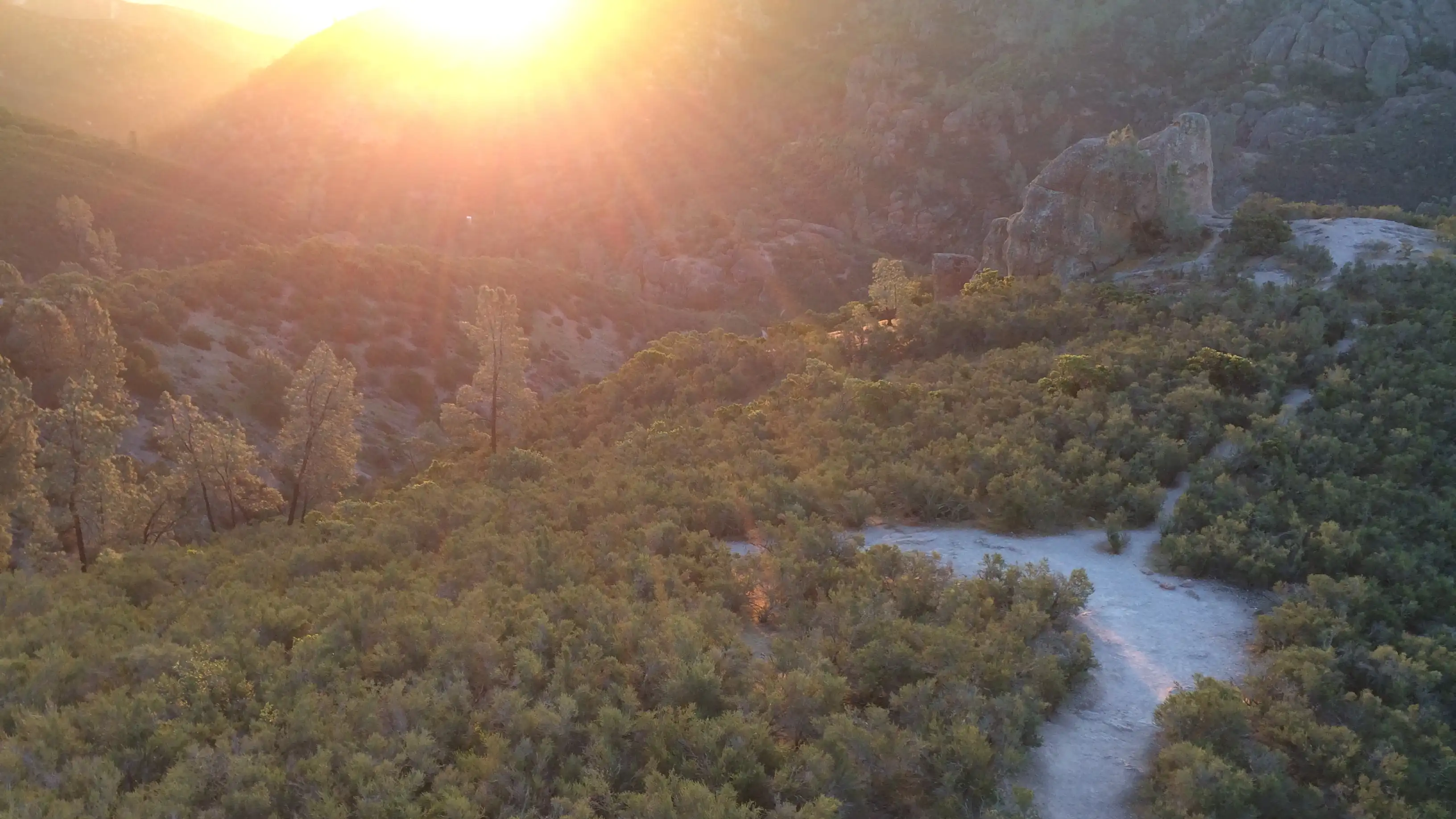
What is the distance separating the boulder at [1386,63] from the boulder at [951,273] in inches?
3893

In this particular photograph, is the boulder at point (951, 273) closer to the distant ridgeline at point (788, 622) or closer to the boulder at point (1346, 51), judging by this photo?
the distant ridgeline at point (788, 622)

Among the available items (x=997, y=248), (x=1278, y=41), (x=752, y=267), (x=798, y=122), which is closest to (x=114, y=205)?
(x=752, y=267)

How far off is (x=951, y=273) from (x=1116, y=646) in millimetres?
34861

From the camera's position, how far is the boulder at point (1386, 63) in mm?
106812

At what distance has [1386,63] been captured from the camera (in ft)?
356

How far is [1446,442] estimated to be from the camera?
665 inches

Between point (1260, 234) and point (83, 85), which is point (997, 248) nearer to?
point (1260, 234)

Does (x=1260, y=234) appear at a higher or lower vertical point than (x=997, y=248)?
higher

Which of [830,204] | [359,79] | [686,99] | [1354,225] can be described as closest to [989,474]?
[1354,225]

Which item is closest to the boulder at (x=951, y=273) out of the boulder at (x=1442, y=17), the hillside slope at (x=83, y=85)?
the boulder at (x=1442, y=17)

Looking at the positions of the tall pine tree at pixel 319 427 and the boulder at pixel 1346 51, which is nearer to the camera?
the tall pine tree at pixel 319 427

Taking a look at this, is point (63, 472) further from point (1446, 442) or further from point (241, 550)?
point (1446, 442)

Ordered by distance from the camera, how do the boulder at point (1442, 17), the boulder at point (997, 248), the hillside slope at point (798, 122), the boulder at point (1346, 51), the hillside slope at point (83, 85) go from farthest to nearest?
the hillside slope at point (83, 85) → the boulder at point (1442, 17) → the boulder at point (1346, 51) → the hillside slope at point (798, 122) → the boulder at point (997, 248)

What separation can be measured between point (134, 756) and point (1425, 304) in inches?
1254
